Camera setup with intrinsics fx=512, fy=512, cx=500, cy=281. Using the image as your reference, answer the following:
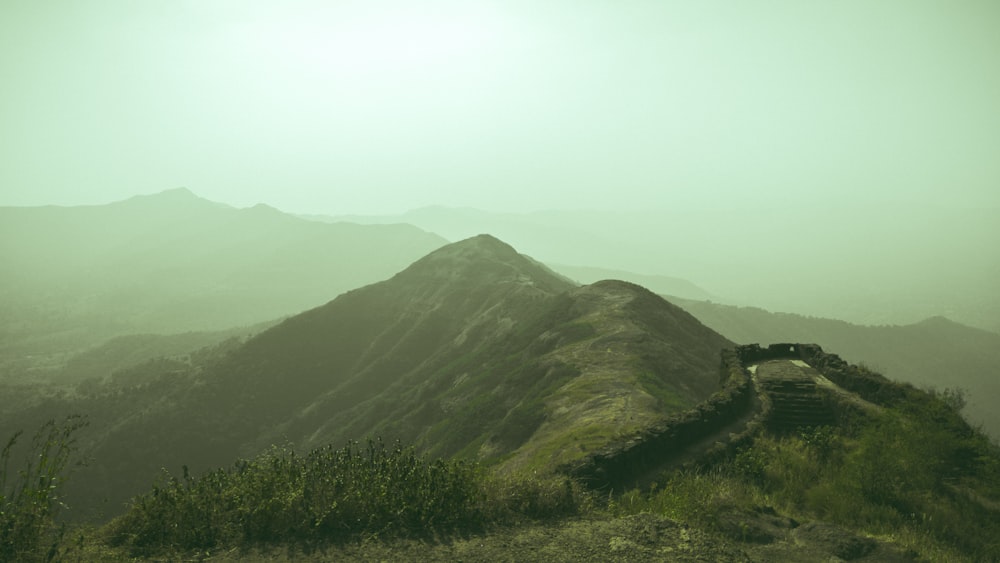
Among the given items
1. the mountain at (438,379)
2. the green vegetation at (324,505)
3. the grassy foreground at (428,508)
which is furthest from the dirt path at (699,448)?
the green vegetation at (324,505)

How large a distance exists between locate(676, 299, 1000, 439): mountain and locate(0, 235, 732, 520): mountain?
80771mm

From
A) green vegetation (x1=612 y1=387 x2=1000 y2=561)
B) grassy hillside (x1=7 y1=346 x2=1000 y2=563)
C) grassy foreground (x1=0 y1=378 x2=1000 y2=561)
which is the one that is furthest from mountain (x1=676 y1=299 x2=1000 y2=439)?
grassy hillside (x1=7 y1=346 x2=1000 y2=563)

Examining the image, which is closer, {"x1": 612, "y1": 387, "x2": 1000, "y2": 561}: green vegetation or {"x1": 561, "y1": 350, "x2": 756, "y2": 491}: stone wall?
{"x1": 612, "y1": 387, "x2": 1000, "y2": 561}: green vegetation

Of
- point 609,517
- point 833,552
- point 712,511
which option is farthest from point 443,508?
point 833,552

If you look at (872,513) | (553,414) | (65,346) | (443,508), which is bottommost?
(65,346)

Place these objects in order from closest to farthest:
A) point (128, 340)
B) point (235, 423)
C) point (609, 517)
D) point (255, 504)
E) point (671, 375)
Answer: point (255, 504) < point (609, 517) < point (671, 375) < point (235, 423) < point (128, 340)

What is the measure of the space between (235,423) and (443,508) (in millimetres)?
69286

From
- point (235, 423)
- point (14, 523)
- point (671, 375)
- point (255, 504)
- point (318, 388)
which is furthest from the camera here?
point (318, 388)

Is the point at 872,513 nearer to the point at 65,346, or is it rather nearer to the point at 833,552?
the point at 833,552

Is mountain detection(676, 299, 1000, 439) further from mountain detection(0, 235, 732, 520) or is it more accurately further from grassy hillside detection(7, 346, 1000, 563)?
grassy hillside detection(7, 346, 1000, 563)

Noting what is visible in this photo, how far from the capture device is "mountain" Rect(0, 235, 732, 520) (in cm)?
3491

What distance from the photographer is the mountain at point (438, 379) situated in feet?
115

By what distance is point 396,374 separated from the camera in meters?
70.3

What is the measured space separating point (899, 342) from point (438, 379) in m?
141
